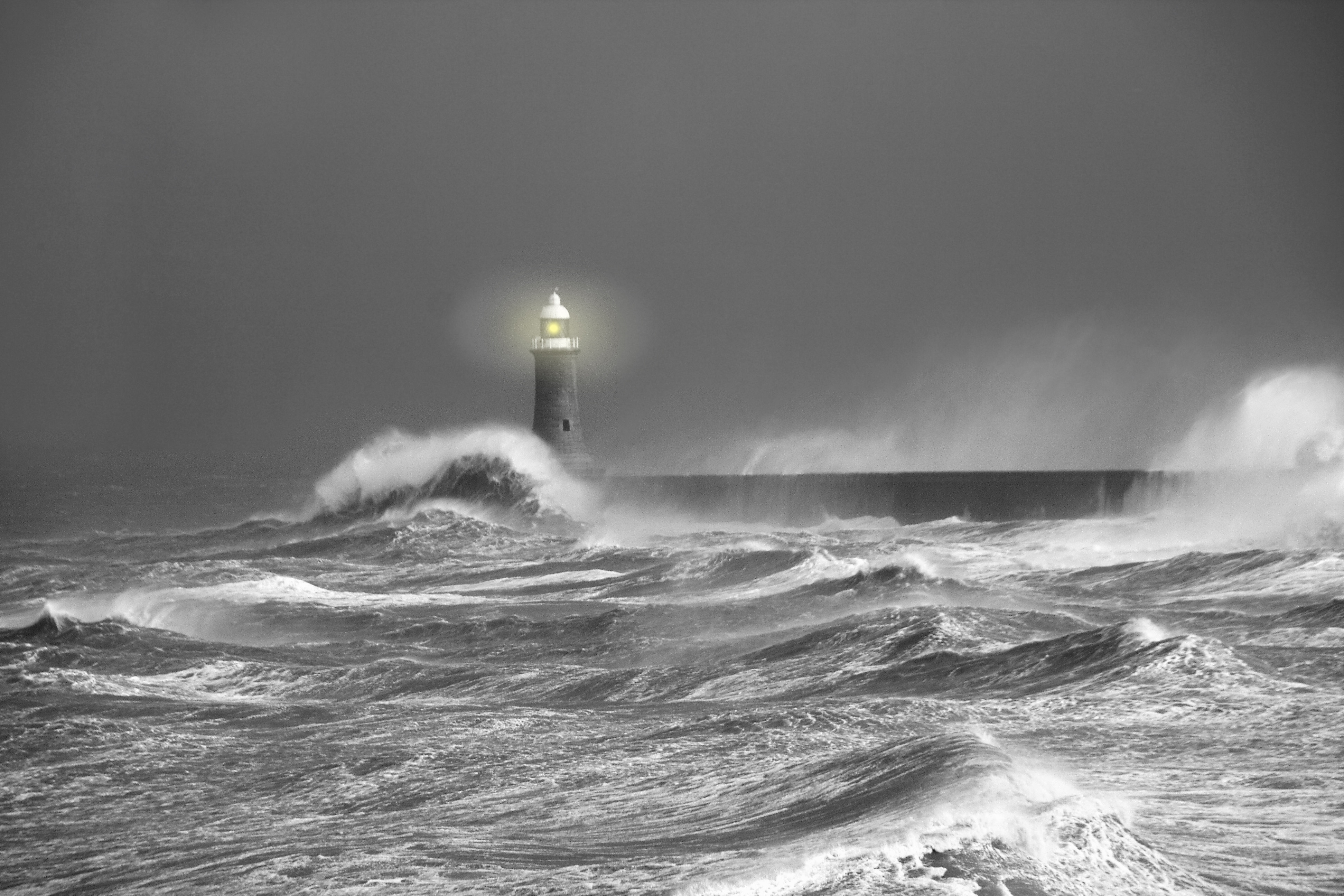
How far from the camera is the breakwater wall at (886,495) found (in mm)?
33969

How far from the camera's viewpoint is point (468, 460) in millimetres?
44094

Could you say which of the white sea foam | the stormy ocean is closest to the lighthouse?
the white sea foam

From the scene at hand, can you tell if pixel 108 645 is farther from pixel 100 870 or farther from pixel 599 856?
pixel 599 856

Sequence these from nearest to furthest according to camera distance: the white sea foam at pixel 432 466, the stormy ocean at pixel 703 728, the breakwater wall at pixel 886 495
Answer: the stormy ocean at pixel 703 728, the breakwater wall at pixel 886 495, the white sea foam at pixel 432 466

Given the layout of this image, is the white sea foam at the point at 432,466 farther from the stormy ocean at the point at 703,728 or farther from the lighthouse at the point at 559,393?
the stormy ocean at the point at 703,728

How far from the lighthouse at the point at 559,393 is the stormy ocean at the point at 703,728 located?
17.0 meters

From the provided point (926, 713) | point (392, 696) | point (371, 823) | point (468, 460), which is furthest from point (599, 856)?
point (468, 460)

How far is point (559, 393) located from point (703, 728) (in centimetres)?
3163

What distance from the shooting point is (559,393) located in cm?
4206

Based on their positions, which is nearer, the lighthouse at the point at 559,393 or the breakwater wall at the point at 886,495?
the breakwater wall at the point at 886,495

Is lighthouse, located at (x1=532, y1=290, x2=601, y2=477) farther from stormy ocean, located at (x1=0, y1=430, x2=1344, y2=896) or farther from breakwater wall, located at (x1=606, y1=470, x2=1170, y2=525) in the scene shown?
stormy ocean, located at (x1=0, y1=430, x2=1344, y2=896)

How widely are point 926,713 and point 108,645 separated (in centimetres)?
934

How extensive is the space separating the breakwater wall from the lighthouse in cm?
152

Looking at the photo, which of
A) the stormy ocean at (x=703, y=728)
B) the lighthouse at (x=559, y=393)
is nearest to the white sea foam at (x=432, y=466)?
the lighthouse at (x=559, y=393)
